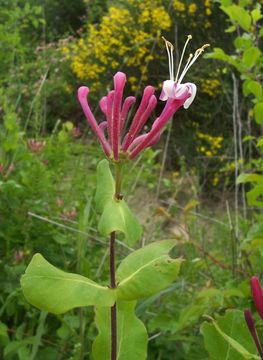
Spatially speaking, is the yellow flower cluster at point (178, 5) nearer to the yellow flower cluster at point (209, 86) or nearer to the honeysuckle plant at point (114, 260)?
the yellow flower cluster at point (209, 86)

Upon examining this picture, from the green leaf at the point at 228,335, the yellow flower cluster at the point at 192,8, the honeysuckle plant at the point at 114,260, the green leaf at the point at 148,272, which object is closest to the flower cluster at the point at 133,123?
the honeysuckle plant at the point at 114,260

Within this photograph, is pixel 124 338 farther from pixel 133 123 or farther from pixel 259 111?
pixel 259 111

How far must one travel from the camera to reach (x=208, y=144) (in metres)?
4.07

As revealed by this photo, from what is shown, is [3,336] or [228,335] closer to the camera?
[228,335]

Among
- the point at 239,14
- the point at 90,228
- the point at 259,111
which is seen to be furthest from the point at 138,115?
the point at 239,14

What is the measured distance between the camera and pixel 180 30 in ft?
14.3

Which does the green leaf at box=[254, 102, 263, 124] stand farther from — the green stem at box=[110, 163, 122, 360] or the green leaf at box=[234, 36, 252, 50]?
the green stem at box=[110, 163, 122, 360]

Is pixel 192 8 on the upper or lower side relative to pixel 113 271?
lower

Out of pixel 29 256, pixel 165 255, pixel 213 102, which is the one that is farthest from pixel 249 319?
pixel 213 102

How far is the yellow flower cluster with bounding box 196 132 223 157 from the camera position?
3785 millimetres

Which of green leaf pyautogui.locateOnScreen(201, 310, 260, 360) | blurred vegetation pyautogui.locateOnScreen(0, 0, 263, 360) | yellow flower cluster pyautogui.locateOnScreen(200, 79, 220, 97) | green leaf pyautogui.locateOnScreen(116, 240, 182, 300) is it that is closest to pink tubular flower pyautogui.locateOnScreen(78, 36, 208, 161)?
green leaf pyautogui.locateOnScreen(116, 240, 182, 300)

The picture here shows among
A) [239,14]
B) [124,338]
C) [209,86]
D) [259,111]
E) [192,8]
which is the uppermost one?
[239,14]

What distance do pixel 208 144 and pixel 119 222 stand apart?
11.5 feet

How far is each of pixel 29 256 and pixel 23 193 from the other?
0.15 meters
